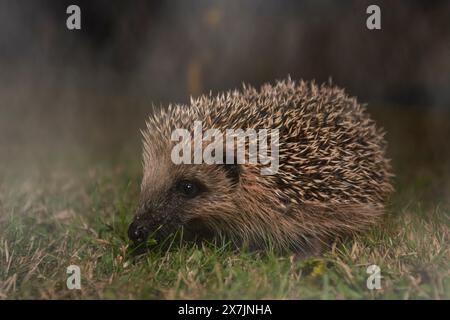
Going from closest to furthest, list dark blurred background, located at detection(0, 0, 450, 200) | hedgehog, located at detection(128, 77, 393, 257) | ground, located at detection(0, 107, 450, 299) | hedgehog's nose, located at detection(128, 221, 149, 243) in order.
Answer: ground, located at detection(0, 107, 450, 299), hedgehog's nose, located at detection(128, 221, 149, 243), hedgehog, located at detection(128, 77, 393, 257), dark blurred background, located at detection(0, 0, 450, 200)

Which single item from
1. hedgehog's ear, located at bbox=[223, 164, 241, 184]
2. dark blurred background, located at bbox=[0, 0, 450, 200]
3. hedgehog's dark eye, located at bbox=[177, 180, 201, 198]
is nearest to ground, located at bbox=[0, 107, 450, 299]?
hedgehog's dark eye, located at bbox=[177, 180, 201, 198]

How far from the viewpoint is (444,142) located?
560cm

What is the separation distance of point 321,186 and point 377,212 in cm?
44

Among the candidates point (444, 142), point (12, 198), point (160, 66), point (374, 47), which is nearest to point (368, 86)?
point (374, 47)

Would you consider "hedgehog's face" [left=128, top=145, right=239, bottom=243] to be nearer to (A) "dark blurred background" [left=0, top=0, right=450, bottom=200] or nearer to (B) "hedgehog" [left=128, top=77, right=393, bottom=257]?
(B) "hedgehog" [left=128, top=77, right=393, bottom=257]

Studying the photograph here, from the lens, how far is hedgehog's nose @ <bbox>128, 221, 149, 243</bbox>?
276cm

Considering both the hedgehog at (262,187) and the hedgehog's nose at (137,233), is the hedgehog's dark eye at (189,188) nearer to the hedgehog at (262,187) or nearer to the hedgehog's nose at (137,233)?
the hedgehog at (262,187)

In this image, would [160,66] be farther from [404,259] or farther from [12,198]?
[404,259]

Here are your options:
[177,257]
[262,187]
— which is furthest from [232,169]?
[177,257]

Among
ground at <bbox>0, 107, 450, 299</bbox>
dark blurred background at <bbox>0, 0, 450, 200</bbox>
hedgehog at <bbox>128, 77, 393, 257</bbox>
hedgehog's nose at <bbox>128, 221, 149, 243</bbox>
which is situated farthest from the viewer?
dark blurred background at <bbox>0, 0, 450, 200</bbox>

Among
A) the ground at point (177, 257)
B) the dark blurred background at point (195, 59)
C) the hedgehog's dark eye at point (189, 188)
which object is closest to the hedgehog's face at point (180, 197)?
the hedgehog's dark eye at point (189, 188)

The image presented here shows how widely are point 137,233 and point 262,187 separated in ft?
2.42

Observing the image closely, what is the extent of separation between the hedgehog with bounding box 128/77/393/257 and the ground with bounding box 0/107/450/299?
0.15m

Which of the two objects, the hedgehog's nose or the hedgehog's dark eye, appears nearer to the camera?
the hedgehog's nose
